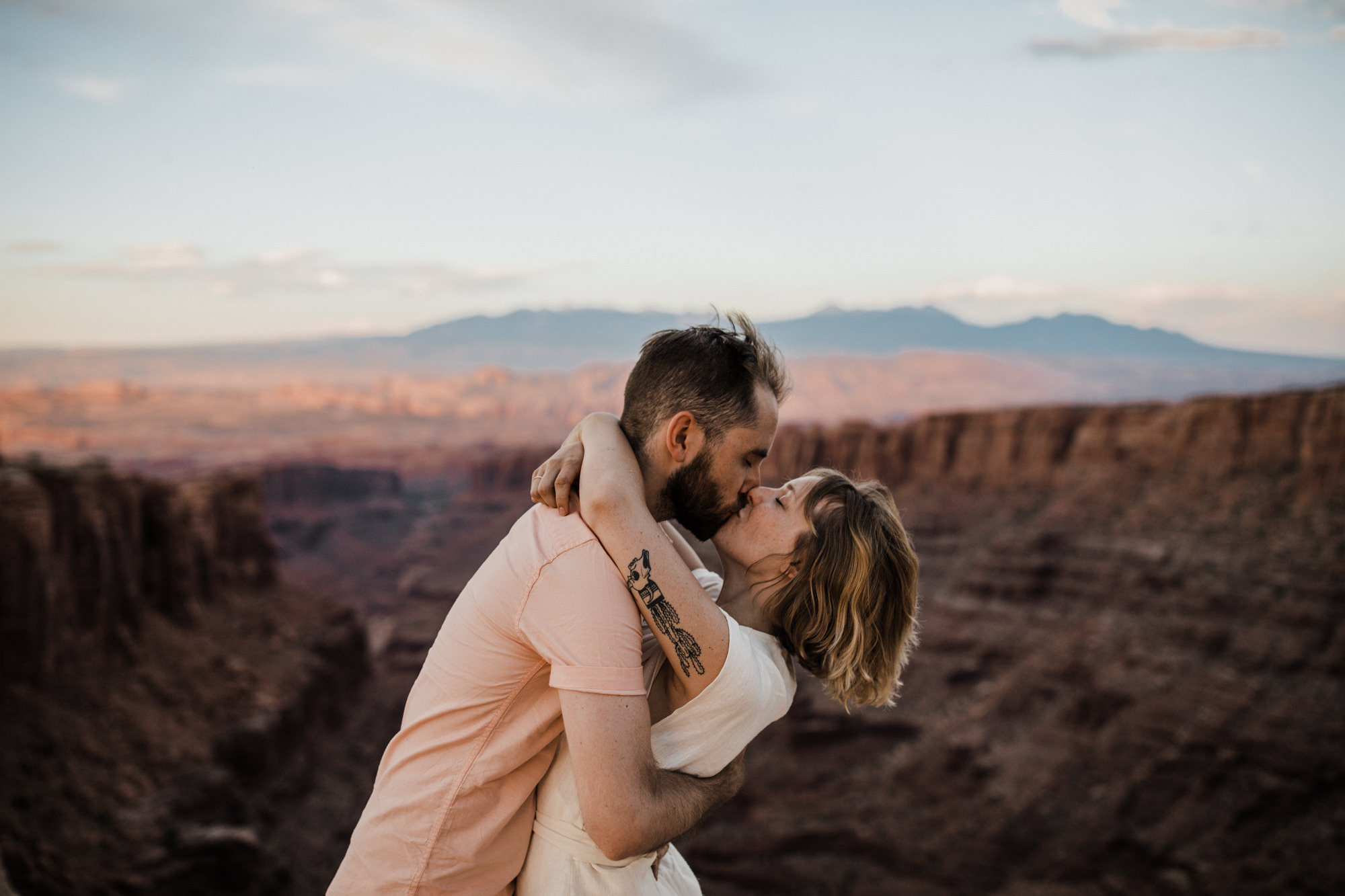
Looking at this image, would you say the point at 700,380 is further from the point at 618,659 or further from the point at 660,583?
the point at 618,659

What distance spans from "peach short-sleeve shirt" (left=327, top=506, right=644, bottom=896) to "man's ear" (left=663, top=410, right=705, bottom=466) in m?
0.41

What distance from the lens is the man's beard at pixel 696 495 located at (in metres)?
2.66

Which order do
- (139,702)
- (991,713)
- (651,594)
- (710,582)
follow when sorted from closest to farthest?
(651,594), (710,582), (139,702), (991,713)

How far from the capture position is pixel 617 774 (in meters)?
2.07

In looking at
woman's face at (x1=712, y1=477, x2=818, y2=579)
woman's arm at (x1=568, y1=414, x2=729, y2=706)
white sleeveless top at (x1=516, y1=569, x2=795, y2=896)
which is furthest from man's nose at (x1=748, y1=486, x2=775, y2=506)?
woman's arm at (x1=568, y1=414, x2=729, y2=706)

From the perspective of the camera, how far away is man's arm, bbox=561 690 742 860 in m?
2.07

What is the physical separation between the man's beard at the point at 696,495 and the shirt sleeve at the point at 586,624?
451mm

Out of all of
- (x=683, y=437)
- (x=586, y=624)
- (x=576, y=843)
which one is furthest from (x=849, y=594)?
(x=576, y=843)

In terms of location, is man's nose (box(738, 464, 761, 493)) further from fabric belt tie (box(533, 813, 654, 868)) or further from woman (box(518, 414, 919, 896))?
fabric belt tie (box(533, 813, 654, 868))

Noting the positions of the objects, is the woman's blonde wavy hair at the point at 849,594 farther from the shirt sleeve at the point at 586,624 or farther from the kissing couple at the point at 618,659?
the shirt sleeve at the point at 586,624

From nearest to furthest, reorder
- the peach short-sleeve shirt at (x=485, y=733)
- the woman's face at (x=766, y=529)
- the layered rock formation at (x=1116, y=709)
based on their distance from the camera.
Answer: the peach short-sleeve shirt at (x=485, y=733) → the woman's face at (x=766, y=529) → the layered rock formation at (x=1116, y=709)

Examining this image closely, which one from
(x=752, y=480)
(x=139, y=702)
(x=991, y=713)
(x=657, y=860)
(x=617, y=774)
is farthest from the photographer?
(x=991, y=713)

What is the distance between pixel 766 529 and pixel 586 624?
949 millimetres

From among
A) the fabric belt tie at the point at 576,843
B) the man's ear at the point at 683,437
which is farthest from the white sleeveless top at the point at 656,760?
the man's ear at the point at 683,437
